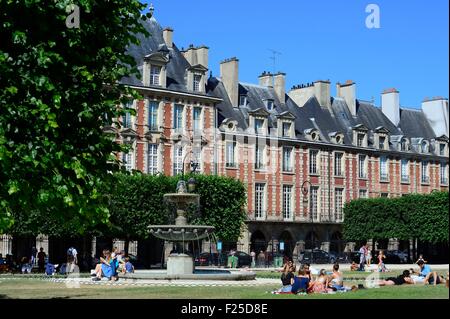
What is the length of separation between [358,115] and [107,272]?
42.3 m

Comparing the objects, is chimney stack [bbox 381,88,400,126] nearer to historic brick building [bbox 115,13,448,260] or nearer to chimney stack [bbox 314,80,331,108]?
historic brick building [bbox 115,13,448,260]

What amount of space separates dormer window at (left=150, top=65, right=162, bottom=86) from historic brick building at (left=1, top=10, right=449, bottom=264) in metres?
0.07

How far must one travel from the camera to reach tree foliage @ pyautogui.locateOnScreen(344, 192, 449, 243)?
53625 millimetres

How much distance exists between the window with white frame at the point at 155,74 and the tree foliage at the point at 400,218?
18151 millimetres

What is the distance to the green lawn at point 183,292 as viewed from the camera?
18031 mm

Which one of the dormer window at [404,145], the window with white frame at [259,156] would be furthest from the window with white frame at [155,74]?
the dormer window at [404,145]

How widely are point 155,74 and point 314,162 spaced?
1582cm

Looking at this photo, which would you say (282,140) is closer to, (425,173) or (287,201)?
(287,201)

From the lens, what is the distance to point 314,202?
59219 millimetres

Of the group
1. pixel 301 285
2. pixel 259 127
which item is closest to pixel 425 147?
pixel 259 127

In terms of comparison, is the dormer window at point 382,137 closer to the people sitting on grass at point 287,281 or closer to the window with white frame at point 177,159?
the window with white frame at point 177,159

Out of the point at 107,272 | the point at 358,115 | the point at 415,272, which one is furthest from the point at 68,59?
the point at 358,115

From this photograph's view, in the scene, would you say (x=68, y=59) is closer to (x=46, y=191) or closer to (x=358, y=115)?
(x=46, y=191)

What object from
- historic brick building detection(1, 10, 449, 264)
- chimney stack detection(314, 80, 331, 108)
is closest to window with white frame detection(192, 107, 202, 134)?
historic brick building detection(1, 10, 449, 264)
